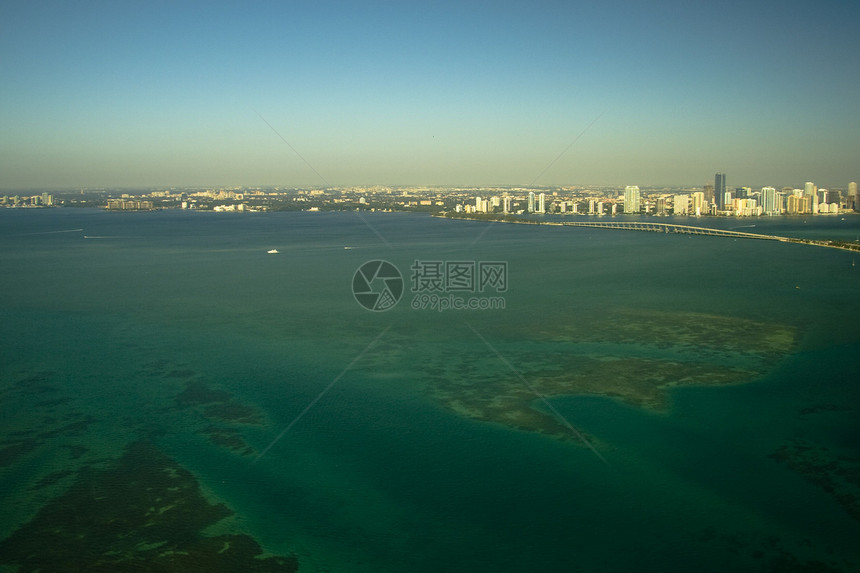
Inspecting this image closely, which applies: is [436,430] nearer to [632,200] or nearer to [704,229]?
[704,229]

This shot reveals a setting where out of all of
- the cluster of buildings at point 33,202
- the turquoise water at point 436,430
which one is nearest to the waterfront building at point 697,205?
the turquoise water at point 436,430

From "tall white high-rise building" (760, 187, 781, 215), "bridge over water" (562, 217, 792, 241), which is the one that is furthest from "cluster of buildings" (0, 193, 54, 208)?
"tall white high-rise building" (760, 187, 781, 215)

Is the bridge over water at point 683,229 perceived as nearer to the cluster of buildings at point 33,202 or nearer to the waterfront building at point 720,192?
the waterfront building at point 720,192

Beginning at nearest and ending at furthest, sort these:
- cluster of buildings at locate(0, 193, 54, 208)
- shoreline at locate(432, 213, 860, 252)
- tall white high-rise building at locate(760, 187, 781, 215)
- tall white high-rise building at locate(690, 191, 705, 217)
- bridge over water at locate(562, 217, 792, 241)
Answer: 1. shoreline at locate(432, 213, 860, 252)
2. bridge over water at locate(562, 217, 792, 241)
3. tall white high-rise building at locate(760, 187, 781, 215)
4. tall white high-rise building at locate(690, 191, 705, 217)
5. cluster of buildings at locate(0, 193, 54, 208)

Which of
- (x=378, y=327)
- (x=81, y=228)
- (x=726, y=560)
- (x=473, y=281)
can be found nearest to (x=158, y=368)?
(x=378, y=327)

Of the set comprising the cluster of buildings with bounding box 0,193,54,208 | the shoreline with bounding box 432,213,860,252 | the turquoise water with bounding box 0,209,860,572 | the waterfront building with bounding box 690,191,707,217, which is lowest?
the turquoise water with bounding box 0,209,860,572

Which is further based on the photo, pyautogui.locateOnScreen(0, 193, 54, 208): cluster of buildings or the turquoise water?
pyautogui.locateOnScreen(0, 193, 54, 208): cluster of buildings

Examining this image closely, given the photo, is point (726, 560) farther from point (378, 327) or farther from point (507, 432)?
point (378, 327)

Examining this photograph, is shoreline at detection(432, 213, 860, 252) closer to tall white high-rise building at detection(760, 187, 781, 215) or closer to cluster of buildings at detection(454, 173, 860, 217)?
cluster of buildings at detection(454, 173, 860, 217)
